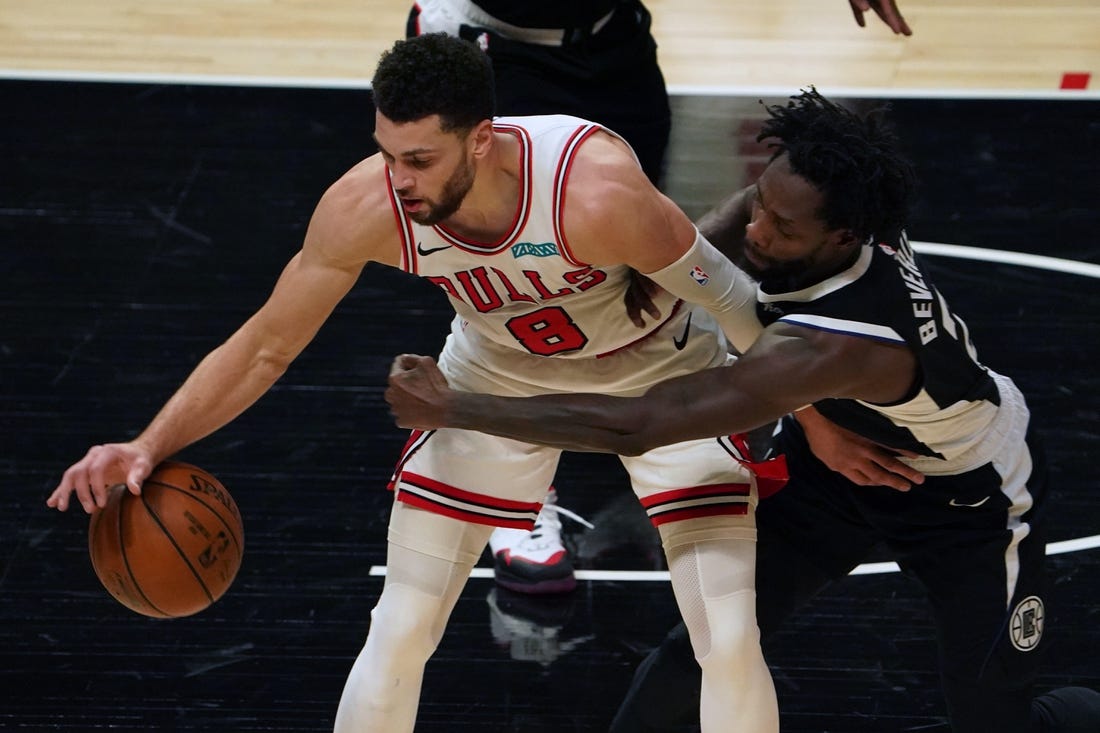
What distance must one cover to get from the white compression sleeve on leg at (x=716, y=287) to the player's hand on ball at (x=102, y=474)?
1.33 metres

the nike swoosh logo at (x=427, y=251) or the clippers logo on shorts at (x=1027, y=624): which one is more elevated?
the nike swoosh logo at (x=427, y=251)

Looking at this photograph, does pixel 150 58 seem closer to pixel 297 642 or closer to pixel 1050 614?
pixel 297 642

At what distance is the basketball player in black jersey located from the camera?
3.52m

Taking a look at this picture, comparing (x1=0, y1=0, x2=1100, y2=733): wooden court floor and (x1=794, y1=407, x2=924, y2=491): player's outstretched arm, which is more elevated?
(x1=794, y1=407, x2=924, y2=491): player's outstretched arm

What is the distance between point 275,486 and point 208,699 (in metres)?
1.09

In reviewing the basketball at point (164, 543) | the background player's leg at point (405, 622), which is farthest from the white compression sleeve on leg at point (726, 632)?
the basketball at point (164, 543)

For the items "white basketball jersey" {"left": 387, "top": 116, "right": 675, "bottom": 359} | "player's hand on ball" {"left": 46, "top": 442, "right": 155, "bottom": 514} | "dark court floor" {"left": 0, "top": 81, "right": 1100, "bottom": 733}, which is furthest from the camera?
"dark court floor" {"left": 0, "top": 81, "right": 1100, "bottom": 733}

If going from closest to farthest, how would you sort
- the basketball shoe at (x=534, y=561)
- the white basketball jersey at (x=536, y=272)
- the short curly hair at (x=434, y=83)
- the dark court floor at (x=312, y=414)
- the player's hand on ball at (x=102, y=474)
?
the short curly hair at (x=434, y=83), the player's hand on ball at (x=102, y=474), the white basketball jersey at (x=536, y=272), the dark court floor at (x=312, y=414), the basketball shoe at (x=534, y=561)

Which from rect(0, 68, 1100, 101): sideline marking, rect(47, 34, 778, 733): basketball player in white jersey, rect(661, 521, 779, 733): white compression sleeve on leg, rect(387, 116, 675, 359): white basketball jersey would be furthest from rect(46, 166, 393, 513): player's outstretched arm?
rect(0, 68, 1100, 101): sideline marking

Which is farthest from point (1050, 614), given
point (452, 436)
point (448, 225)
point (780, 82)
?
point (780, 82)

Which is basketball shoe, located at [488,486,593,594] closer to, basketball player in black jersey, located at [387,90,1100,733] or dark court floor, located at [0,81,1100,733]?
dark court floor, located at [0,81,1100,733]

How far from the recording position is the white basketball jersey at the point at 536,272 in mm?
3693

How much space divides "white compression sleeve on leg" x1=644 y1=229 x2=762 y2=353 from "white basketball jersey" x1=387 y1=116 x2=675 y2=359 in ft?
0.62

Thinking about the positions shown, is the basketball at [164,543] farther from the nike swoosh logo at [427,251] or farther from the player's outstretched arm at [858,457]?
the player's outstretched arm at [858,457]
